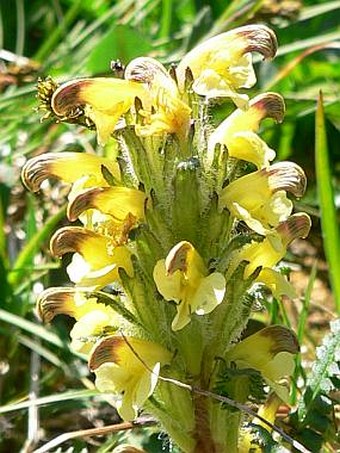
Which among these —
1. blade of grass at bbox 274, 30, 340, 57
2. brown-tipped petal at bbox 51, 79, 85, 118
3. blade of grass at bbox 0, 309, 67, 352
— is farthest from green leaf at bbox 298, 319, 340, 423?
blade of grass at bbox 274, 30, 340, 57

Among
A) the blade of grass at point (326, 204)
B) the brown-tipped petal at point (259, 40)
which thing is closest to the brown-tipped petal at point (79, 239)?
the brown-tipped petal at point (259, 40)

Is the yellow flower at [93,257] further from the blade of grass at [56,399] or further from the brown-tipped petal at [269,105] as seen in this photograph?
the blade of grass at [56,399]

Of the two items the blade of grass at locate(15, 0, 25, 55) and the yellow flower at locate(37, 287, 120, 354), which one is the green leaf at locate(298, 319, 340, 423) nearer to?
the yellow flower at locate(37, 287, 120, 354)

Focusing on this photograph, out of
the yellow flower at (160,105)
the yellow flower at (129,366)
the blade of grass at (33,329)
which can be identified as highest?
the yellow flower at (160,105)

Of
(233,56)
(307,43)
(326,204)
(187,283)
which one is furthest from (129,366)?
(307,43)

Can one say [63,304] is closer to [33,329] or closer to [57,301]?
[57,301]

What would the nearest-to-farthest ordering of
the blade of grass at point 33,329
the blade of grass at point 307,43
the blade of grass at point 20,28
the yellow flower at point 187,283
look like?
the yellow flower at point 187,283 < the blade of grass at point 33,329 < the blade of grass at point 307,43 < the blade of grass at point 20,28
